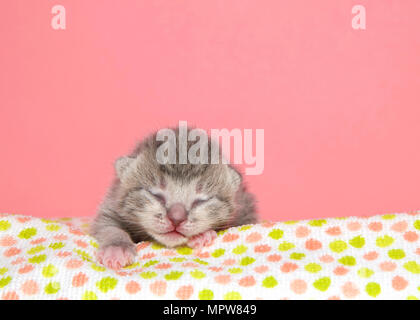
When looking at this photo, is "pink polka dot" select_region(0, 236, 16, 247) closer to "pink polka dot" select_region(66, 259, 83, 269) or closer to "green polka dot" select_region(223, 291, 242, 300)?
"pink polka dot" select_region(66, 259, 83, 269)

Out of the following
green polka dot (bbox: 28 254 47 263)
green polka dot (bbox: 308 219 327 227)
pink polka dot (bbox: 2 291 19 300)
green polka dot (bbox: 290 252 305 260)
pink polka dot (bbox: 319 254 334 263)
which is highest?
green polka dot (bbox: 308 219 327 227)

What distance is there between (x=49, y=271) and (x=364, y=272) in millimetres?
1075

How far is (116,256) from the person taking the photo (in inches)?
75.2

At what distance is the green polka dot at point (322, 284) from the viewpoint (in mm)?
1582

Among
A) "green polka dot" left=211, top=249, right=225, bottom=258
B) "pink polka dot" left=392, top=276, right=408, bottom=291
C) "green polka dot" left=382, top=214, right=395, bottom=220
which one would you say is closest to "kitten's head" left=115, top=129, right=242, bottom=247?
"green polka dot" left=211, top=249, right=225, bottom=258

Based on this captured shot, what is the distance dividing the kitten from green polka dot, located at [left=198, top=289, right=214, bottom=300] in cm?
47

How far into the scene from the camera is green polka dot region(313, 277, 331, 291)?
5.19 ft

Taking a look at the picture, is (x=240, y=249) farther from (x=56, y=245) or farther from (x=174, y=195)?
(x=56, y=245)

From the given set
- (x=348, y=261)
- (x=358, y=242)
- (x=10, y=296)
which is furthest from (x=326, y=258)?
(x=10, y=296)

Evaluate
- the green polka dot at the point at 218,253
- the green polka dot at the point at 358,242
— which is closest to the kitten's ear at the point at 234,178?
the green polka dot at the point at 218,253

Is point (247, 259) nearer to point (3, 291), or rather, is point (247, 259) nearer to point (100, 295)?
point (100, 295)

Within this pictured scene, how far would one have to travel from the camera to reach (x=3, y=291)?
158 centimetres

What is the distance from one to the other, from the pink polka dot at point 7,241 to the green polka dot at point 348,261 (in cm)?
132
